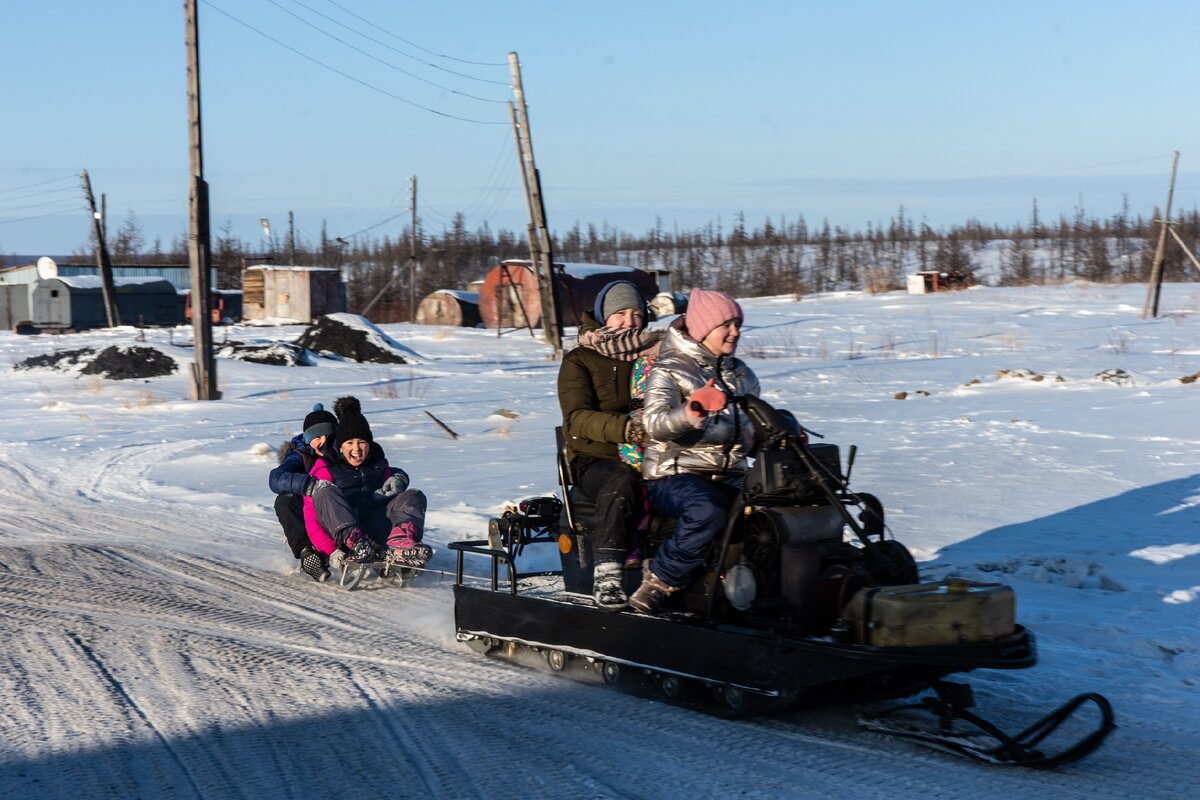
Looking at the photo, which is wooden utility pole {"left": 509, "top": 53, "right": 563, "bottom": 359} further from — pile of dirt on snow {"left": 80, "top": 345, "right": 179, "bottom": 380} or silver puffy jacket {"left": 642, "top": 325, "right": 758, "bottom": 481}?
silver puffy jacket {"left": 642, "top": 325, "right": 758, "bottom": 481}

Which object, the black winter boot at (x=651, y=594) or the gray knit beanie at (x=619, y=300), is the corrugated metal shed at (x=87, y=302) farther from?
the black winter boot at (x=651, y=594)

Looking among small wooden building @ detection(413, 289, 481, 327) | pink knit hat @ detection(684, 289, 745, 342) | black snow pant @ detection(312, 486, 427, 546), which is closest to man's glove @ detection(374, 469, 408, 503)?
black snow pant @ detection(312, 486, 427, 546)

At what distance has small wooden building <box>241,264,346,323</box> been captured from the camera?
5241 centimetres

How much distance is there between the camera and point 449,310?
5056cm

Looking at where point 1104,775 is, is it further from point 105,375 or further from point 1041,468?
point 105,375

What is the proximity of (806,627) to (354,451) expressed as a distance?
4586mm

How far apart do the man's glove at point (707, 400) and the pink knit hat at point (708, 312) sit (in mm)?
398

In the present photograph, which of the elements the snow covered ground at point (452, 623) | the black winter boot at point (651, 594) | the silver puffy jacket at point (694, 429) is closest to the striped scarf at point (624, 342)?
the silver puffy jacket at point (694, 429)

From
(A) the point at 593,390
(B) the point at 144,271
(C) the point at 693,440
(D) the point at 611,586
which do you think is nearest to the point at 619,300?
(A) the point at 593,390

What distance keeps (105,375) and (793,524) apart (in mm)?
22237

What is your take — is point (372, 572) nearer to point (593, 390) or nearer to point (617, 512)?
point (593, 390)

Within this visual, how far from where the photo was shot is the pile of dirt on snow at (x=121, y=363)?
82.3 feet

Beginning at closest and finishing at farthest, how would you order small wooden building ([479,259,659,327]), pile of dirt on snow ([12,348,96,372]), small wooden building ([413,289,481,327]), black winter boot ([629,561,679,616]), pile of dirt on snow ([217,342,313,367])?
black winter boot ([629,561,679,616]) < pile of dirt on snow ([12,348,96,372]) < pile of dirt on snow ([217,342,313,367]) < small wooden building ([479,259,659,327]) < small wooden building ([413,289,481,327])

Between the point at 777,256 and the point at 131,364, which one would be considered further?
the point at 777,256
